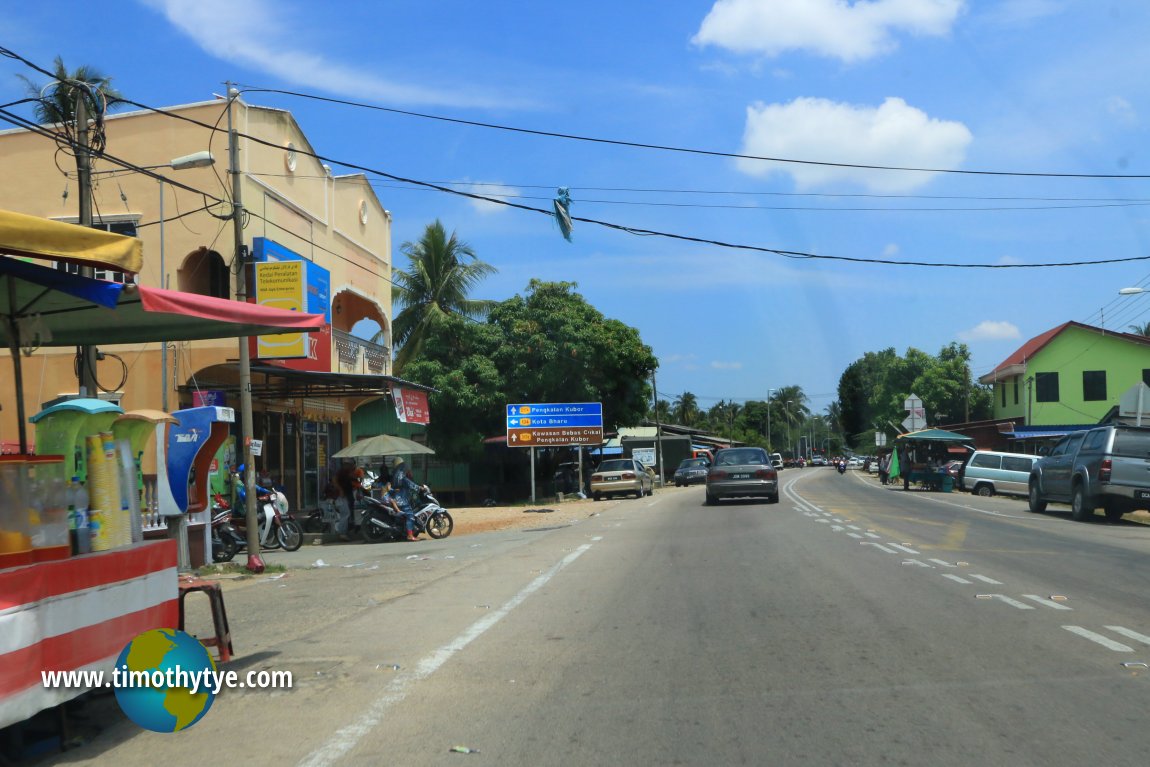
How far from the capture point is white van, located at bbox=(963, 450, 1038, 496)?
115 ft

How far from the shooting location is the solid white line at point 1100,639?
24.1 ft

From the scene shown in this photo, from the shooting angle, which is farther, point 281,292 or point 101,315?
point 281,292

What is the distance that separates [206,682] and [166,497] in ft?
14.5

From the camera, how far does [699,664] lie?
7094 millimetres

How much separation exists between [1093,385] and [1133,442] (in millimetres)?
39446

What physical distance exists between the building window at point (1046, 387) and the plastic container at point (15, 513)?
5983 cm

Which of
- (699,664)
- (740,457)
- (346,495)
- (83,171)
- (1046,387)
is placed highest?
(83,171)

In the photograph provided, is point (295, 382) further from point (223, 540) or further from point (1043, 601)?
point (1043, 601)

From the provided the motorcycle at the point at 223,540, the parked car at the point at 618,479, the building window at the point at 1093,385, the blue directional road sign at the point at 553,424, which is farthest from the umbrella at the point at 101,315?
the building window at the point at 1093,385

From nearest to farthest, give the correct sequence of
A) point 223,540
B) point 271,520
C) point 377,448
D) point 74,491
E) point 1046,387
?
point 74,491, point 223,540, point 271,520, point 377,448, point 1046,387

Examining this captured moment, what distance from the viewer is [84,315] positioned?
7.11 metres

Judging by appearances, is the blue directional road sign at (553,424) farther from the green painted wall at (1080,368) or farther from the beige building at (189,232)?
the green painted wall at (1080,368)

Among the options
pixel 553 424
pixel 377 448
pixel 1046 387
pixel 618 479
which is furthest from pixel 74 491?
pixel 1046 387

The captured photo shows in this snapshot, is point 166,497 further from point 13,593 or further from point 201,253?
point 201,253
